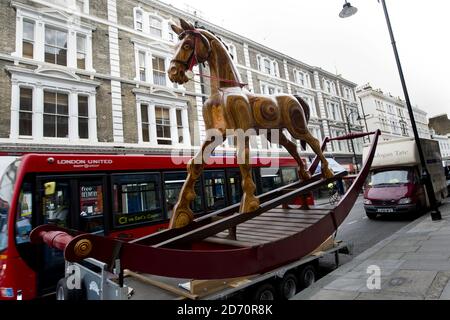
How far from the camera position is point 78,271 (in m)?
3.57

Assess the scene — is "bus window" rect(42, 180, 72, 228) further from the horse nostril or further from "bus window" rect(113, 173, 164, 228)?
the horse nostril

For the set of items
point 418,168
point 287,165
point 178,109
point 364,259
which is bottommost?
point 364,259

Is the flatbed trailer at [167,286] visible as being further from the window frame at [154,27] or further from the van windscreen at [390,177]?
the window frame at [154,27]

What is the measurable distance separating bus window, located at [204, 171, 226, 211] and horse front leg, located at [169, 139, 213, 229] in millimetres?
4775

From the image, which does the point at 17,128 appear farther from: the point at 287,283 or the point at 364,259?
the point at 364,259

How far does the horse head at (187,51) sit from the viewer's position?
331 cm

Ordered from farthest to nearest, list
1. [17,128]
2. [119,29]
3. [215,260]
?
[119,29]
[17,128]
[215,260]

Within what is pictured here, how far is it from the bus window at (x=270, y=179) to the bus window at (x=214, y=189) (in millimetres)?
2025


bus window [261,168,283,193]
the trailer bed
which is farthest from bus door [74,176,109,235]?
bus window [261,168,283,193]

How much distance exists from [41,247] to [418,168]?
1259 centimetres

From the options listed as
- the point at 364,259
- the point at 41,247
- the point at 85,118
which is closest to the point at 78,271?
the point at 41,247

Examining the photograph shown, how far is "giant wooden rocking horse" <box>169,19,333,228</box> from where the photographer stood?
335 centimetres

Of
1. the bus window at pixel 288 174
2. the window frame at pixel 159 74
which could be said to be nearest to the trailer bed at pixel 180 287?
the bus window at pixel 288 174

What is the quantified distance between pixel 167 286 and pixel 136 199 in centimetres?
385
